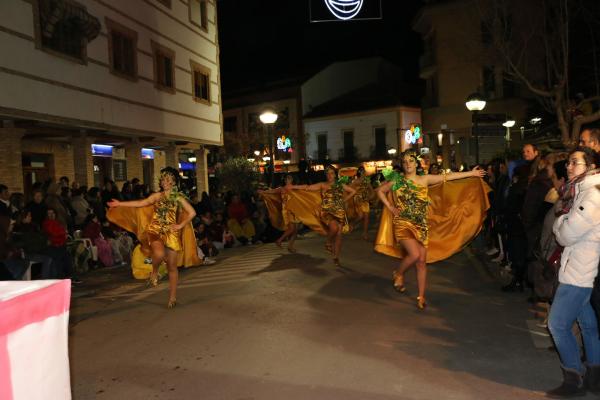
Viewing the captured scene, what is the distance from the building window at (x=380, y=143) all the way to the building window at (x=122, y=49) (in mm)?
33814

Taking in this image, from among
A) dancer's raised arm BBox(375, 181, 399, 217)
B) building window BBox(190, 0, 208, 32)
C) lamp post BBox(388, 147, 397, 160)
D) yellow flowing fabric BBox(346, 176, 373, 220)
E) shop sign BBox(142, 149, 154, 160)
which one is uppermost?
building window BBox(190, 0, 208, 32)

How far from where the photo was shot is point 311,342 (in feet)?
20.0

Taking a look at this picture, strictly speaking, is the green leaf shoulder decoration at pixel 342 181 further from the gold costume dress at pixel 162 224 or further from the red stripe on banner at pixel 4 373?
the red stripe on banner at pixel 4 373

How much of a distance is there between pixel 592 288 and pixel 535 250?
2364 mm

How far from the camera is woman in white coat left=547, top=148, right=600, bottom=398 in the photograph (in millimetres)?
4195

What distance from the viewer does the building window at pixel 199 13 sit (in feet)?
72.6

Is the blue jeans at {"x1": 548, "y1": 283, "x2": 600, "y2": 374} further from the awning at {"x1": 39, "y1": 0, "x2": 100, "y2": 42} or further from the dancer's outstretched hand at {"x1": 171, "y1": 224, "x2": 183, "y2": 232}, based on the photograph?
the awning at {"x1": 39, "y1": 0, "x2": 100, "y2": 42}

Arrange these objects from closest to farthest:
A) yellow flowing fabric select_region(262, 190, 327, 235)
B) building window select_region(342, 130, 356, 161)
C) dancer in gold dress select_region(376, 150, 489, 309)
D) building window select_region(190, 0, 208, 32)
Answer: dancer in gold dress select_region(376, 150, 489, 309) < yellow flowing fabric select_region(262, 190, 327, 235) < building window select_region(190, 0, 208, 32) < building window select_region(342, 130, 356, 161)

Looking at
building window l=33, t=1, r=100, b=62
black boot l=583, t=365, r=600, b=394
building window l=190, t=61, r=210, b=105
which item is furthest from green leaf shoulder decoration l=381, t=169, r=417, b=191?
building window l=190, t=61, r=210, b=105

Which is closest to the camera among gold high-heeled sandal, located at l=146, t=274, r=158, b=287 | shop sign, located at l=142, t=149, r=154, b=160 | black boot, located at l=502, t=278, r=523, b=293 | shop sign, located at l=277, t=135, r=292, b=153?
black boot, located at l=502, t=278, r=523, b=293

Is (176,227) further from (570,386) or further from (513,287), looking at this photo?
(570,386)

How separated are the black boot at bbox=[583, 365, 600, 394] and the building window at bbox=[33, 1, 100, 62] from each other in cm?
1327

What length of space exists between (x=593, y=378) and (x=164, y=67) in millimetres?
18112

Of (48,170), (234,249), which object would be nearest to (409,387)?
(234,249)
